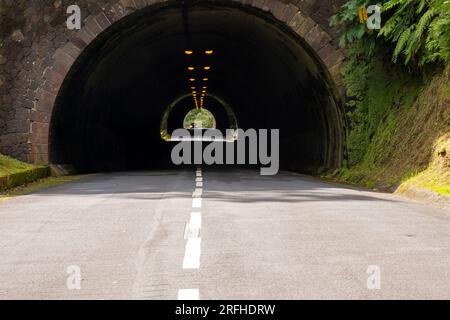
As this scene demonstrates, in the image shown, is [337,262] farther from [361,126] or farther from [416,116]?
[361,126]

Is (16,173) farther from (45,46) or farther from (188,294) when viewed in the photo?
(188,294)

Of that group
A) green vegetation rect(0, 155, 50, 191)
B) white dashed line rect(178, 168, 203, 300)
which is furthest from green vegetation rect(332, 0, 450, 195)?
green vegetation rect(0, 155, 50, 191)

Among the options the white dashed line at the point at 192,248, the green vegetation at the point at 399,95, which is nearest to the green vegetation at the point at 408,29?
the green vegetation at the point at 399,95

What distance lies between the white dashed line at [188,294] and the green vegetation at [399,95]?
292 inches

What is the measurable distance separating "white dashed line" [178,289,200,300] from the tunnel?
1405 centimetres

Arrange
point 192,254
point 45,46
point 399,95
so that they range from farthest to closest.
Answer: point 45,46 → point 399,95 → point 192,254

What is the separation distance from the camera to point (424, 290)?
5125mm

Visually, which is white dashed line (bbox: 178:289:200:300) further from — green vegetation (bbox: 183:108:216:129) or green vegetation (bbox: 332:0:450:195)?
green vegetation (bbox: 183:108:216:129)

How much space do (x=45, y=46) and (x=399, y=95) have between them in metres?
9.31

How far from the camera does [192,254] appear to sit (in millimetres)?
6570

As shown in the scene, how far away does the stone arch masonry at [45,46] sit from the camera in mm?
18250

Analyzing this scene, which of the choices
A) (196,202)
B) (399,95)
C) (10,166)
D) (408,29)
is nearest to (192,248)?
(196,202)

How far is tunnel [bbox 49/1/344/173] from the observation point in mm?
19156

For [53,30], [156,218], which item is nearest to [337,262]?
[156,218]
